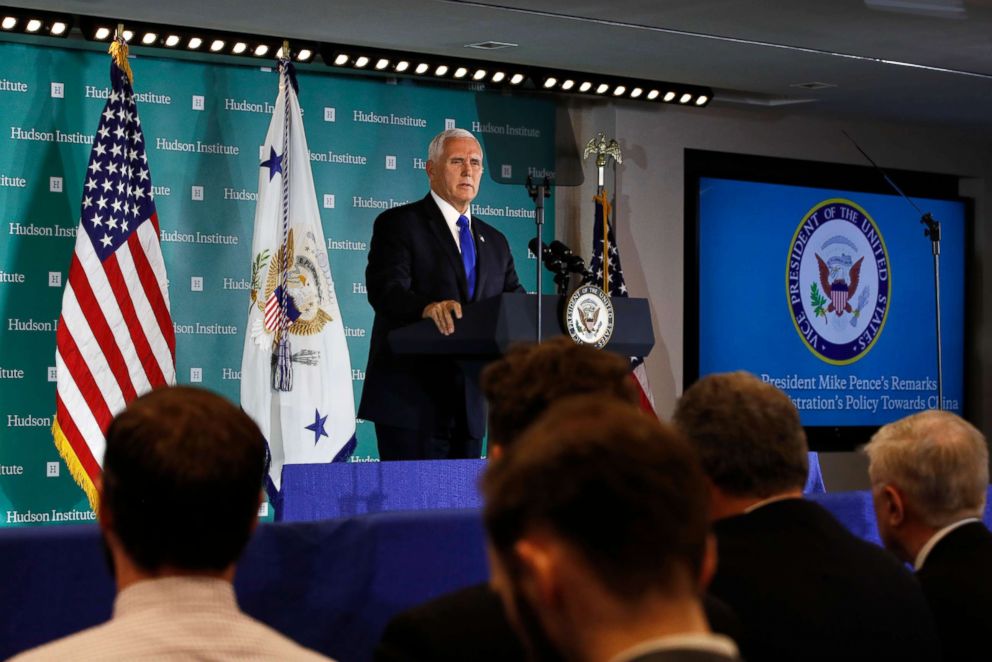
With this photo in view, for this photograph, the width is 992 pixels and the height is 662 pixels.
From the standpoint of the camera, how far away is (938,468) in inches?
93.0

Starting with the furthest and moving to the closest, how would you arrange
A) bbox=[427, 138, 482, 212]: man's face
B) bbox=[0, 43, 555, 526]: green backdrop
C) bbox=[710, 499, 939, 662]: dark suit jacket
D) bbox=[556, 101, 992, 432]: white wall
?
bbox=[556, 101, 992, 432]: white wall, bbox=[0, 43, 555, 526]: green backdrop, bbox=[427, 138, 482, 212]: man's face, bbox=[710, 499, 939, 662]: dark suit jacket

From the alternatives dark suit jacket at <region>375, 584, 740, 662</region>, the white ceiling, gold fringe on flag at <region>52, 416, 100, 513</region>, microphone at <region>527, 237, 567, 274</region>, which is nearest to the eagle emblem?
the white ceiling

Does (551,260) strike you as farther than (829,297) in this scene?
No

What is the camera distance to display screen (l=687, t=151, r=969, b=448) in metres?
8.77

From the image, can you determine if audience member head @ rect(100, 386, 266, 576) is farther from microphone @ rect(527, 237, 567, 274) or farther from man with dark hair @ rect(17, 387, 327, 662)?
microphone @ rect(527, 237, 567, 274)

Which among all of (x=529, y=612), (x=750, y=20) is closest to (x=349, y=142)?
(x=750, y=20)

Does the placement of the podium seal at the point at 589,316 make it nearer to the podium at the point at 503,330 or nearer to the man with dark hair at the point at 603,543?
the podium at the point at 503,330

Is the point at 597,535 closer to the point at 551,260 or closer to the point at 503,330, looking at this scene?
the point at 503,330

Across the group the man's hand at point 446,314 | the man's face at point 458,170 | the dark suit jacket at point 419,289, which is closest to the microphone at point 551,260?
the man's hand at point 446,314

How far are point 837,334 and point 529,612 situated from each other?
868cm

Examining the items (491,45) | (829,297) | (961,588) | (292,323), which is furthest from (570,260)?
(829,297)

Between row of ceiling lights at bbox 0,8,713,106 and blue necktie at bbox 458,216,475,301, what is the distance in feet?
5.43

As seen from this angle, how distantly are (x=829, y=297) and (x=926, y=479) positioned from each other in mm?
7007

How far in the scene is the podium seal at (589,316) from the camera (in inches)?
195
